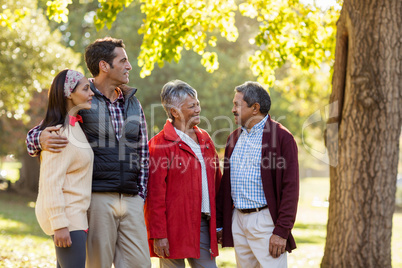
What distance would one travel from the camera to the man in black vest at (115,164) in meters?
3.94

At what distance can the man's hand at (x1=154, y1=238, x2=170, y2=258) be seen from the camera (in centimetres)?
439

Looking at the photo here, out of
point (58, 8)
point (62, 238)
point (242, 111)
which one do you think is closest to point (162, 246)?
point (62, 238)

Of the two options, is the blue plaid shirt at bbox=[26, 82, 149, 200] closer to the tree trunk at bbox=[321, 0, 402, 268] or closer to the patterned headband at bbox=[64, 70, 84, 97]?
the patterned headband at bbox=[64, 70, 84, 97]

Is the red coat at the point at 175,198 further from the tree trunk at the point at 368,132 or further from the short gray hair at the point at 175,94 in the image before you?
the tree trunk at the point at 368,132

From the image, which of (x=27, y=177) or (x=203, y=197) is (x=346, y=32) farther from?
(x=27, y=177)

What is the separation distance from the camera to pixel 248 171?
4.54 m

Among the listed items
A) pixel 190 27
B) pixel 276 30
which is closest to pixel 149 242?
pixel 190 27

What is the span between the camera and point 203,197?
4.58m

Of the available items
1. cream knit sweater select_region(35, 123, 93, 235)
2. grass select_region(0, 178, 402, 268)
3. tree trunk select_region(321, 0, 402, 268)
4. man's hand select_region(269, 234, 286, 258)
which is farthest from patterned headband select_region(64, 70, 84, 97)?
grass select_region(0, 178, 402, 268)

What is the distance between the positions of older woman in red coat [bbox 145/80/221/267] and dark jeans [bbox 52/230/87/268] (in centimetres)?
96

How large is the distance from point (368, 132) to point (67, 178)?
354cm

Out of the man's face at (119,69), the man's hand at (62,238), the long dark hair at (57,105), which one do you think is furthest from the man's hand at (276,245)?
the long dark hair at (57,105)

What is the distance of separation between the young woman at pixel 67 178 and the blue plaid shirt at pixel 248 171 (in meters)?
1.46

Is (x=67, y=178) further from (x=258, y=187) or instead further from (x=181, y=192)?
(x=258, y=187)
